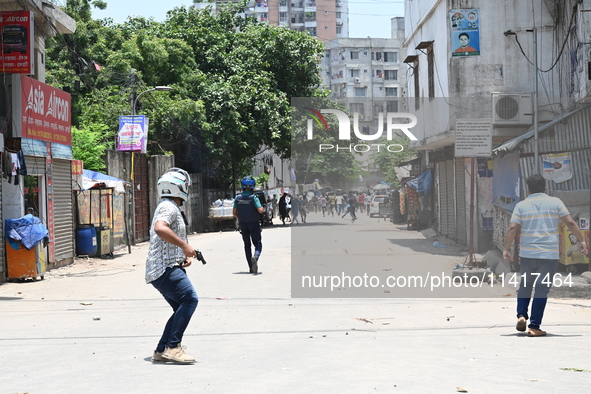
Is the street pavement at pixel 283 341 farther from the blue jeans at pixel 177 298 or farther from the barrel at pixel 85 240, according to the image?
the barrel at pixel 85 240

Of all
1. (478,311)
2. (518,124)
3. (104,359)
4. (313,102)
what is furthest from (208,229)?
(104,359)

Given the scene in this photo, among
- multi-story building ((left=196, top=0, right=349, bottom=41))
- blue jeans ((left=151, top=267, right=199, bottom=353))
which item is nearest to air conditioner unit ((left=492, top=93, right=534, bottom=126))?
blue jeans ((left=151, top=267, right=199, bottom=353))

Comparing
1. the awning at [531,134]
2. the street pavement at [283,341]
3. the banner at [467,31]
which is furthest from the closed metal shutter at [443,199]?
the street pavement at [283,341]

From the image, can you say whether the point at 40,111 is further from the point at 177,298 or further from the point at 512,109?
the point at 512,109

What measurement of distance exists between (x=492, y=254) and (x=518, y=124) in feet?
13.0

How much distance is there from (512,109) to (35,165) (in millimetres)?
10863

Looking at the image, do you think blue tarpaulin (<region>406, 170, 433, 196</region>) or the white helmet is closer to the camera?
the white helmet

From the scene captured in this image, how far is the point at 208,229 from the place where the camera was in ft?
110

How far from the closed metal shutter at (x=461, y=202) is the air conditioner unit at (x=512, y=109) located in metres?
3.25

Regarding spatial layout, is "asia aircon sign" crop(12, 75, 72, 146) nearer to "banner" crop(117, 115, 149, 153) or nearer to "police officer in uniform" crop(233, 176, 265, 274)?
"police officer in uniform" crop(233, 176, 265, 274)

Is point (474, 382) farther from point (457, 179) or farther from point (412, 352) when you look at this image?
point (457, 179)

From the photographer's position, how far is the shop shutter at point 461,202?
66.9 feet

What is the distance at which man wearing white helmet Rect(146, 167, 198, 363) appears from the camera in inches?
246

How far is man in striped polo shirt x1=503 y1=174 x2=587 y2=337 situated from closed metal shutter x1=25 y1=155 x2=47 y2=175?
10.3 m
